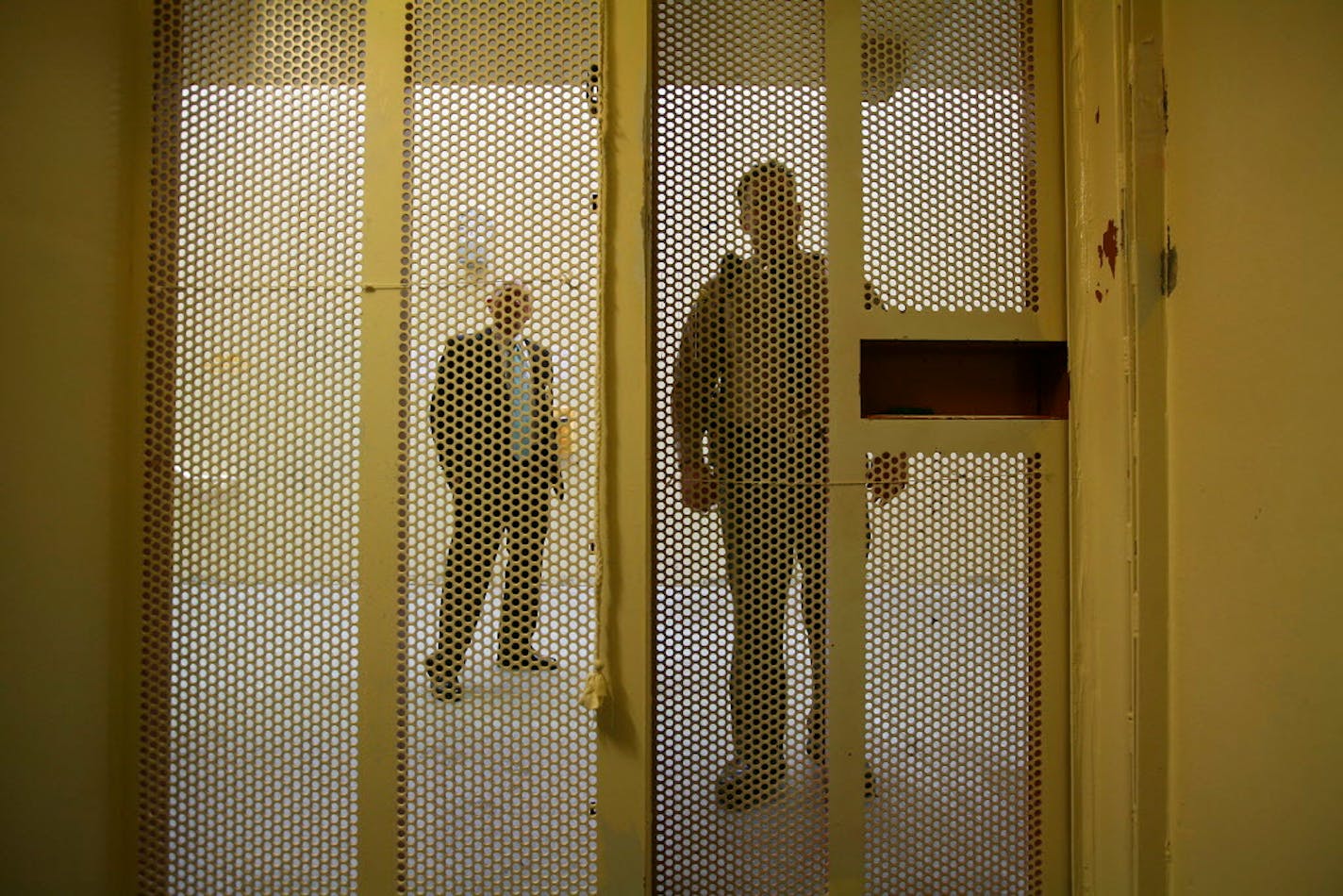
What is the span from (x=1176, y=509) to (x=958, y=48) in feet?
3.59

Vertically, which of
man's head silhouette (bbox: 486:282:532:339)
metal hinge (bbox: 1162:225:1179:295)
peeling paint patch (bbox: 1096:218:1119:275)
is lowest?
man's head silhouette (bbox: 486:282:532:339)

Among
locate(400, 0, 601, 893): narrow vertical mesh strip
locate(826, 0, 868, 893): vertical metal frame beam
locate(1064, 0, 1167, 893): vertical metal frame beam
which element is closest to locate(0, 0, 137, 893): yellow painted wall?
locate(400, 0, 601, 893): narrow vertical mesh strip

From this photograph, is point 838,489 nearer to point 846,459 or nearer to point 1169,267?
point 846,459

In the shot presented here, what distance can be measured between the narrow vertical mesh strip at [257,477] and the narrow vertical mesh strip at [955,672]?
3.73 feet

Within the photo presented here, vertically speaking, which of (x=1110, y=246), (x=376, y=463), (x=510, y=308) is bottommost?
(x=376, y=463)

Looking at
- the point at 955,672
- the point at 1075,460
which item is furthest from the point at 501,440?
the point at 1075,460

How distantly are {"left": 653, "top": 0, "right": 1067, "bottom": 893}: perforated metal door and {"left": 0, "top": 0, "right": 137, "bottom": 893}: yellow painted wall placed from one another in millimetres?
1153

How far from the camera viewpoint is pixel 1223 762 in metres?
1.29

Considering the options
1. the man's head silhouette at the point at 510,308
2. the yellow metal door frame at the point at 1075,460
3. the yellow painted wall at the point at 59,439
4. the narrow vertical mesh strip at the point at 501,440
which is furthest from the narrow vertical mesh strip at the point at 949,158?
the yellow painted wall at the point at 59,439

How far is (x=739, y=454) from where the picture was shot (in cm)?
150

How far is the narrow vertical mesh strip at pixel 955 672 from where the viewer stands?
1478 millimetres

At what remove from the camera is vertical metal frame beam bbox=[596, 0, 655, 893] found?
54.5 inches

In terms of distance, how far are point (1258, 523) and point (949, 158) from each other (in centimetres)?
96

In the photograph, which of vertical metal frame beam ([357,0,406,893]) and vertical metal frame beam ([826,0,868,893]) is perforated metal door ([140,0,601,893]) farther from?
vertical metal frame beam ([826,0,868,893])
